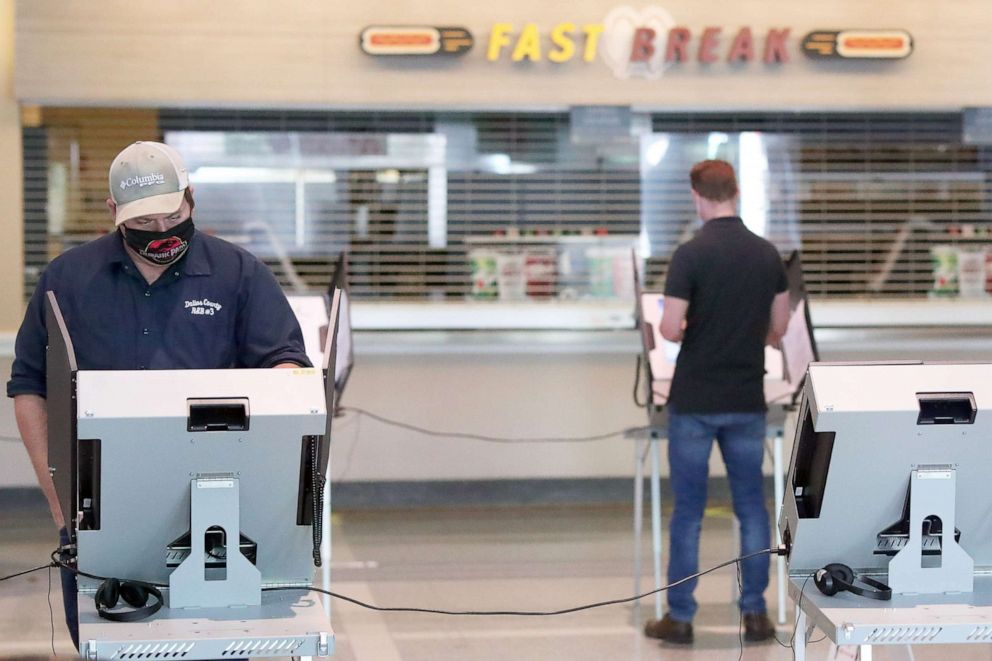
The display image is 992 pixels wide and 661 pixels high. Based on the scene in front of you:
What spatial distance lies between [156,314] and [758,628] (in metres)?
2.46

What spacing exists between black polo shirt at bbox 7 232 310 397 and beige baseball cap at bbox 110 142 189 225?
0.46ft

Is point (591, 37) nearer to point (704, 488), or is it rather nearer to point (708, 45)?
point (708, 45)

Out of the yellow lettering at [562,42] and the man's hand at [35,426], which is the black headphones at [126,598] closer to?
the man's hand at [35,426]

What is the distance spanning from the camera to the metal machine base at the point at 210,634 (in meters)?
2.10

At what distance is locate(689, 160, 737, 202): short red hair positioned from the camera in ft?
13.8

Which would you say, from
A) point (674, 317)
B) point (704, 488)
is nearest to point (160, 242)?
point (674, 317)

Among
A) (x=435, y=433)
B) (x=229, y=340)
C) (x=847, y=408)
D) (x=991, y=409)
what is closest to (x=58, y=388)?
(x=229, y=340)

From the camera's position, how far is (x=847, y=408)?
2309 mm

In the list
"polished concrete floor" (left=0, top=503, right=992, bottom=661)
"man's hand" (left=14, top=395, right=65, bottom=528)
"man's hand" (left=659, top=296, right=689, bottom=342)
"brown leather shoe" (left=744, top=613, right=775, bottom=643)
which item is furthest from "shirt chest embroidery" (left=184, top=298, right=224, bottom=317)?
"brown leather shoe" (left=744, top=613, right=775, bottom=643)

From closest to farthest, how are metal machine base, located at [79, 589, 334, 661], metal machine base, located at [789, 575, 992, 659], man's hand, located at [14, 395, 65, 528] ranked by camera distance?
metal machine base, located at [79, 589, 334, 661]
metal machine base, located at [789, 575, 992, 659]
man's hand, located at [14, 395, 65, 528]

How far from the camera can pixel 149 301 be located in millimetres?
2602

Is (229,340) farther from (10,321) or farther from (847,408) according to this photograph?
(10,321)

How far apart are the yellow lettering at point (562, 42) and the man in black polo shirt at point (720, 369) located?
233 cm

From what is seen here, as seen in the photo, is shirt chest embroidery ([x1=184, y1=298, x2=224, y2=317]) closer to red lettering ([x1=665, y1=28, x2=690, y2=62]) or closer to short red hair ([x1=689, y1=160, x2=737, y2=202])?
short red hair ([x1=689, y1=160, x2=737, y2=202])
